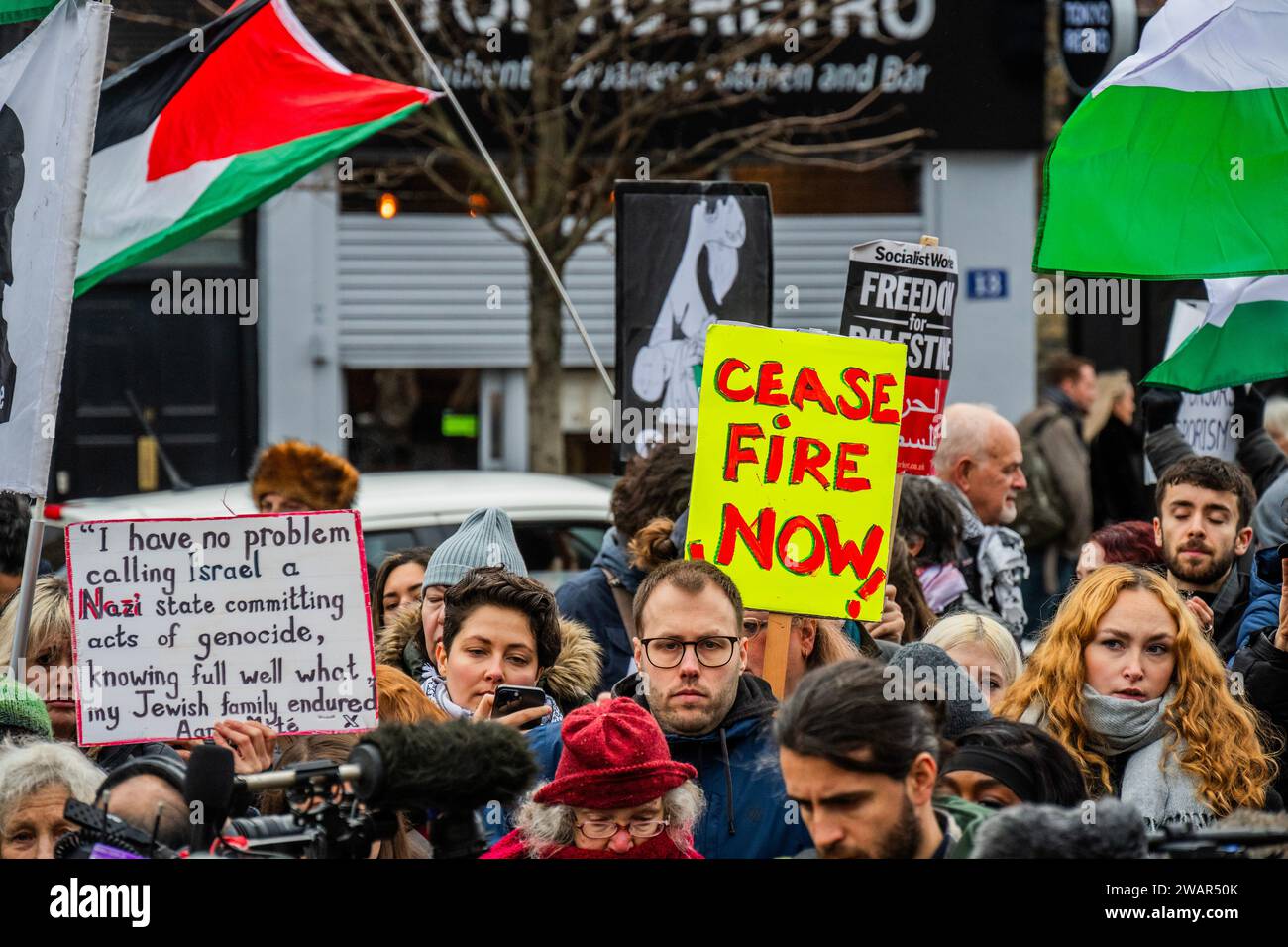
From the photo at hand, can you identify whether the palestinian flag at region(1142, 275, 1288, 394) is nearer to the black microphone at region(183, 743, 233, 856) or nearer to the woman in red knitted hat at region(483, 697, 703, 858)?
the woman in red knitted hat at region(483, 697, 703, 858)

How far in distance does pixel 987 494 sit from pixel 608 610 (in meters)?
1.85

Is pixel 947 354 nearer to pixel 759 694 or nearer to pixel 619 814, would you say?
pixel 759 694

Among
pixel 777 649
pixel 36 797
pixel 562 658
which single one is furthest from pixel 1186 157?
pixel 36 797

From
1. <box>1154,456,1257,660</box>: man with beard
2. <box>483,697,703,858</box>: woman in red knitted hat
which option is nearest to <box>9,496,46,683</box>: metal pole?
<box>483,697,703,858</box>: woman in red knitted hat

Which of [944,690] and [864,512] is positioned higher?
[864,512]

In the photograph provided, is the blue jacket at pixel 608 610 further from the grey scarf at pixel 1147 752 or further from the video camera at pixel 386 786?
the video camera at pixel 386 786

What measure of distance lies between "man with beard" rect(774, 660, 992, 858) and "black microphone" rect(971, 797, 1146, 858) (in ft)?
0.92

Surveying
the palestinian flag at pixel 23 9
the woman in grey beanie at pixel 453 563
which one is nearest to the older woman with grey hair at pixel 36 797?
the woman in grey beanie at pixel 453 563

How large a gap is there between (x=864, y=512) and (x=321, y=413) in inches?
394

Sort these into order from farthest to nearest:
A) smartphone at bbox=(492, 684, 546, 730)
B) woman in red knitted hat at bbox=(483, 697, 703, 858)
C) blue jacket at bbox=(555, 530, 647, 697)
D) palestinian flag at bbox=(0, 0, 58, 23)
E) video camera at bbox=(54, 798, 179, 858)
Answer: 1. blue jacket at bbox=(555, 530, 647, 697)
2. palestinian flag at bbox=(0, 0, 58, 23)
3. smartphone at bbox=(492, 684, 546, 730)
4. woman in red knitted hat at bbox=(483, 697, 703, 858)
5. video camera at bbox=(54, 798, 179, 858)

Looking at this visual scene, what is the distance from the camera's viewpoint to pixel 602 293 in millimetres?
14664

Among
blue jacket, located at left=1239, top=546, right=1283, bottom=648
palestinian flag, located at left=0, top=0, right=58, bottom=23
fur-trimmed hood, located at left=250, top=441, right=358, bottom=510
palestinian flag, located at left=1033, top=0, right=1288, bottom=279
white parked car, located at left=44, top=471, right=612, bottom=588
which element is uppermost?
palestinian flag, located at left=0, top=0, right=58, bottom=23

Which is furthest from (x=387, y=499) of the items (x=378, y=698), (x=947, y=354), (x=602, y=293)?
(x=602, y=293)

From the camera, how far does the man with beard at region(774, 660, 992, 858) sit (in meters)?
2.92
